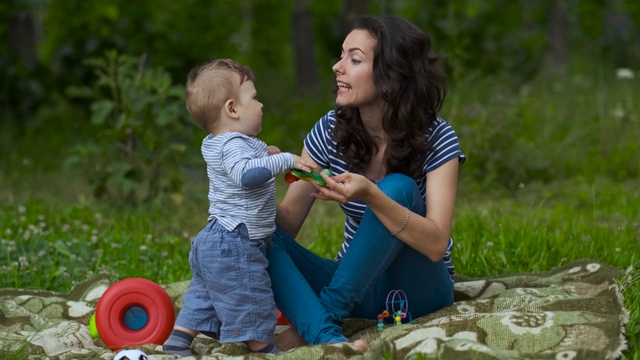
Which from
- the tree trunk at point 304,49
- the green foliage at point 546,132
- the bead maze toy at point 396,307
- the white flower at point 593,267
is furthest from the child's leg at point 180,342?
the tree trunk at point 304,49

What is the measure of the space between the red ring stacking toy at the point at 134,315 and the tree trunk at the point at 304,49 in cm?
748

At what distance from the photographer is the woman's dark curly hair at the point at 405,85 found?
3410 millimetres

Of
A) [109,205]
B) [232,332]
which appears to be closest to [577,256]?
[232,332]

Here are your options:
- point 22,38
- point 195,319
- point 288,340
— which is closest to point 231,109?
point 195,319

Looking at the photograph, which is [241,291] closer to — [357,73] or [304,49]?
[357,73]

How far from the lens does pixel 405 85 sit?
345 centimetres

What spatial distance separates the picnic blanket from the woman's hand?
0.47 metres

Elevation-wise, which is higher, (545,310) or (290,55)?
(290,55)

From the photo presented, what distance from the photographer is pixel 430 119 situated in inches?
138

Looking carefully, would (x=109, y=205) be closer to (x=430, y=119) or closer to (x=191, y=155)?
(x=191, y=155)

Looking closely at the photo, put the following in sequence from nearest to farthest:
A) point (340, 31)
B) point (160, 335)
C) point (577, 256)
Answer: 1. point (160, 335)
2. point (577, 256)
3. point (340, 31)

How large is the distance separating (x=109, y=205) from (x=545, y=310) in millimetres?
3617

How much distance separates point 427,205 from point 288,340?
68 centimetres

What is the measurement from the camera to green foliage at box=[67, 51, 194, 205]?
6047 mm
